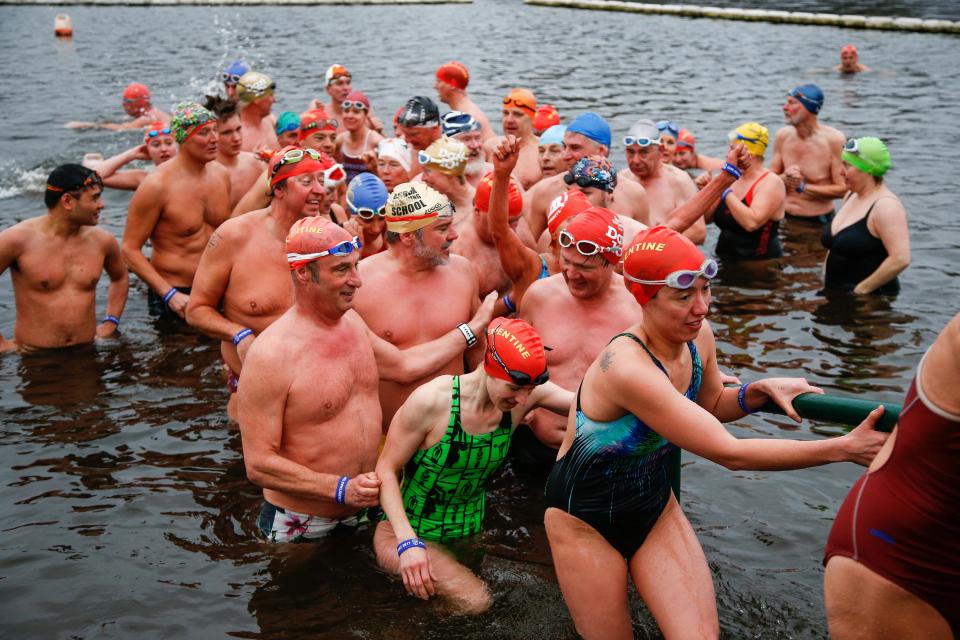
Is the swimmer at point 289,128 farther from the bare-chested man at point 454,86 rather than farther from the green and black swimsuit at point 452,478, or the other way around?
the green and black swimsuit at point 452,478

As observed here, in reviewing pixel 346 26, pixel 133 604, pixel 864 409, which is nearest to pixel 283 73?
pixel 346 26

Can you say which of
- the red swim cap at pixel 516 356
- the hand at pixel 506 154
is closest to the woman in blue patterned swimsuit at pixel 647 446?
the red swim cap at pixel 516 356

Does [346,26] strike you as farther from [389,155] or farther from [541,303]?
[541,303]

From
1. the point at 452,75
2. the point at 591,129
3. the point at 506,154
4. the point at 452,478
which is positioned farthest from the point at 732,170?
the point at 452,75

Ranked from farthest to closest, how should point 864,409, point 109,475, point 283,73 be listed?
point 283,73 < point 109,475 < point 864,409

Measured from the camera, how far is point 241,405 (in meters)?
4.76

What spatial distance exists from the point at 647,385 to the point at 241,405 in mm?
2226

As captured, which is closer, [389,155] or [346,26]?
[389,155]

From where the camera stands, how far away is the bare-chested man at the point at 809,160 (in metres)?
11.9

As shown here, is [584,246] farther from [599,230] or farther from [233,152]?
[233,152]

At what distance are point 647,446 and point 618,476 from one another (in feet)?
0.66

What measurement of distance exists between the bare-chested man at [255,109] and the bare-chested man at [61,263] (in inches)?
129

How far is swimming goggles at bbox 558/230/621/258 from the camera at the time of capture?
5109mm

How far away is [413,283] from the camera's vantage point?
19.1ft
